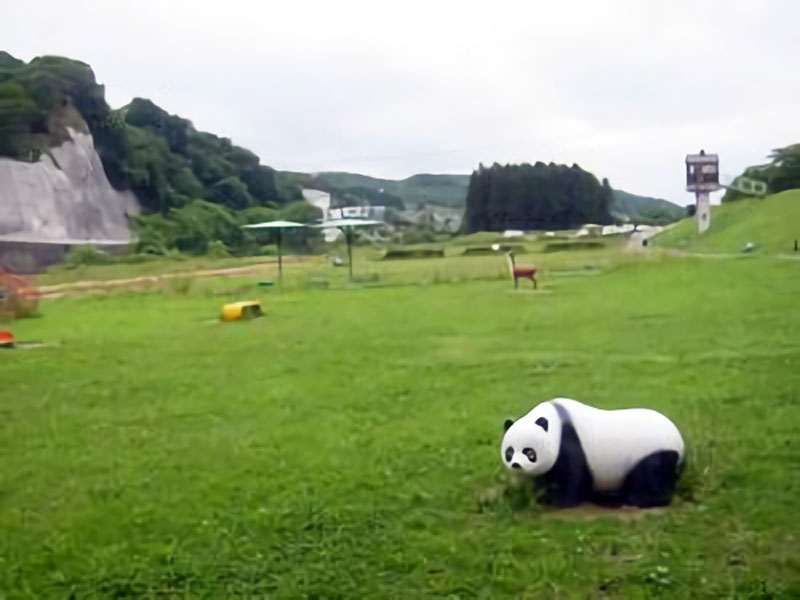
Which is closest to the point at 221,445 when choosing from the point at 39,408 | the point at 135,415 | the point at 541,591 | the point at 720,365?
the point at 135,415

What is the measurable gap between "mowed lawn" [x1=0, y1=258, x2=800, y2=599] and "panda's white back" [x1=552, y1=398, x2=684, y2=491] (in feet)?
0.33

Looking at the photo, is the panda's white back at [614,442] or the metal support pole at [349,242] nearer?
the panda's white back at [614,442]

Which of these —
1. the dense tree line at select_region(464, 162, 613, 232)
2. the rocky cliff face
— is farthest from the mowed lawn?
the rocky cliff face

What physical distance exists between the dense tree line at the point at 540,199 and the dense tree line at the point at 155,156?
65cm

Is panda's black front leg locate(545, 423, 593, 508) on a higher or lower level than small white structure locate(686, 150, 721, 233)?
lower

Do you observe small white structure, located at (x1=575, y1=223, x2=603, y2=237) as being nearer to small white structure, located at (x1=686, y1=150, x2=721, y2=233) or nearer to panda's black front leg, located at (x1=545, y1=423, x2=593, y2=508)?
small white structure, located at (x1=686, y1=150, x2=721, y2=233)

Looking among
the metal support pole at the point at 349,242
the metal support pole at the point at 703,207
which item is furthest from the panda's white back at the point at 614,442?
the metal support pole at the point at 349,242

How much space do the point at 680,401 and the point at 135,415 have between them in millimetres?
1448

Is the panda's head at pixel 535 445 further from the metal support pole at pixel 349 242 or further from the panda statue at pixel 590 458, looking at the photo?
the metal support pole at pixel 349 242

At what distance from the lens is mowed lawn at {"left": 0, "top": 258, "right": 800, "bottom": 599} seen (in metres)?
1.85

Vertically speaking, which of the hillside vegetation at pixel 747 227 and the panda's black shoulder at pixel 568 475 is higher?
the hillside vegetation at pixel 747 227

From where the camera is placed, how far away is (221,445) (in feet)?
8.51

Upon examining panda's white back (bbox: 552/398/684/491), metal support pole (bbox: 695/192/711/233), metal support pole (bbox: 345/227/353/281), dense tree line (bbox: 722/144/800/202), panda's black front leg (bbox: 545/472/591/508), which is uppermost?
dense tree line (bbox: 722/144/800/202)

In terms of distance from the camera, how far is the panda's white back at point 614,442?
7.02ft
